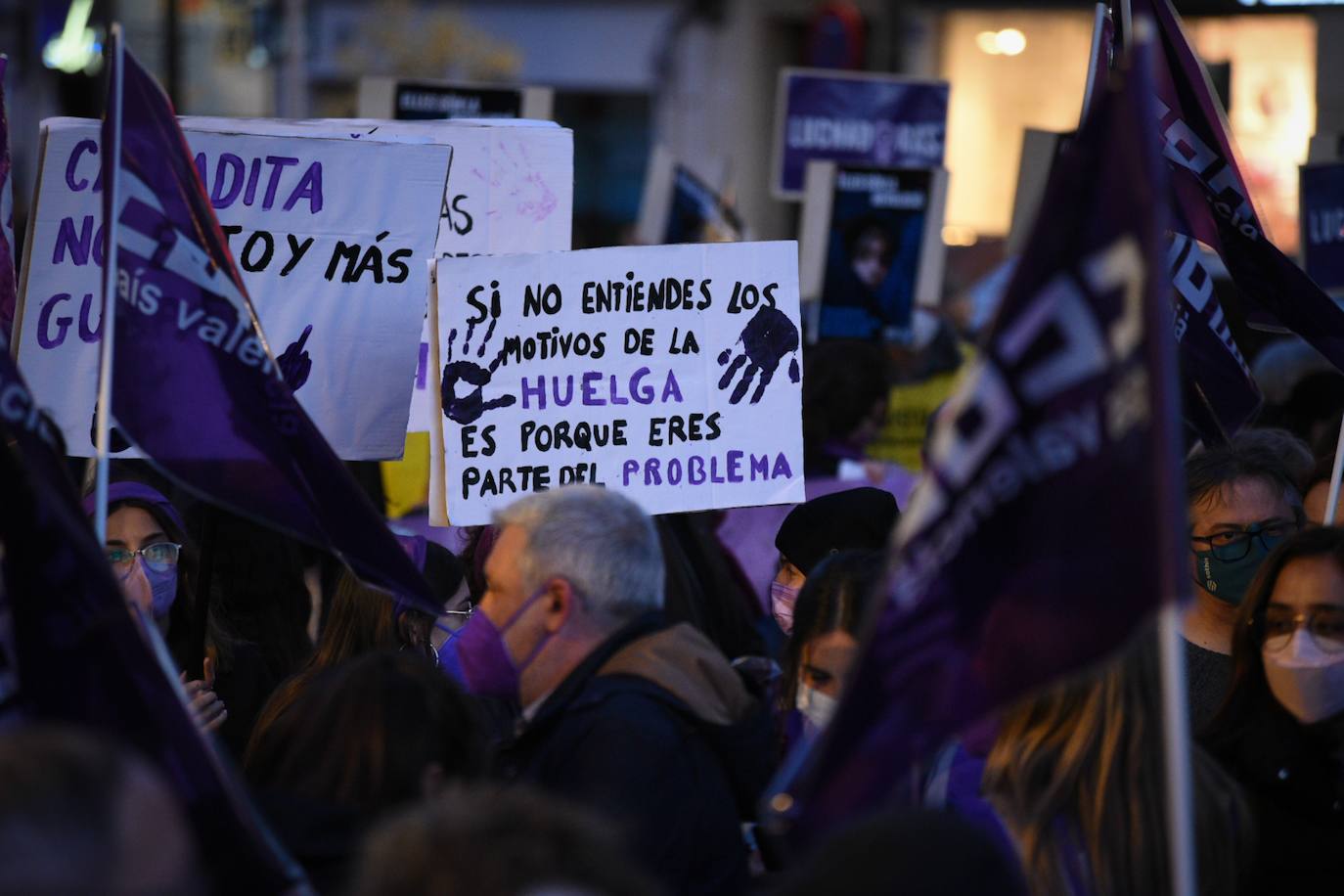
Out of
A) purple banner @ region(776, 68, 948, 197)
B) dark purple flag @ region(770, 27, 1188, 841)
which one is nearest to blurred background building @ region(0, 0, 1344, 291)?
purple banner @ region(776, 68, 948, 197)

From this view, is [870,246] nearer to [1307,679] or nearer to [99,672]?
[1307,679]

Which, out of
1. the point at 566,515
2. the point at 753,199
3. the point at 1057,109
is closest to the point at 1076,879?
the point at 566,515

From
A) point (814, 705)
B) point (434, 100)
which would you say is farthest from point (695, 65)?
point (814, 705)

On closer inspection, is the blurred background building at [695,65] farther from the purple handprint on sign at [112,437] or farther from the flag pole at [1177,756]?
the flag pole at [1177,756]

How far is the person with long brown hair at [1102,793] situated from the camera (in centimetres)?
318

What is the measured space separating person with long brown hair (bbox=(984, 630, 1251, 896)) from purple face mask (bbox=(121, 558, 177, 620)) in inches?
92.8

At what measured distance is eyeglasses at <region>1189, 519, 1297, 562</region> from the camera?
4875 millimetres

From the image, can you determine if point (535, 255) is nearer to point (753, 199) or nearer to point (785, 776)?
point (785, 776)

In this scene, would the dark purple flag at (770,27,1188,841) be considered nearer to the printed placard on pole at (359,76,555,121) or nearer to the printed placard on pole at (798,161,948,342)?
the printed placard on pole at (359,76,555,121)

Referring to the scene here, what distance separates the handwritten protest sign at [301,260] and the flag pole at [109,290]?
132cm

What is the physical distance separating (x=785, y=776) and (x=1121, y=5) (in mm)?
3178

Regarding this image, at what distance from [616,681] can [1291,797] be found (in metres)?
1.29

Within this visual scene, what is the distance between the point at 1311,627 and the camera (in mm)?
3801

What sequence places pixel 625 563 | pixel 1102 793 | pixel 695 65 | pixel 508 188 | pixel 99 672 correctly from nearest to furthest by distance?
pixel 99 672
pixel 1102 793
pixel 625 563
pixel 508 188
pixel 695 65
